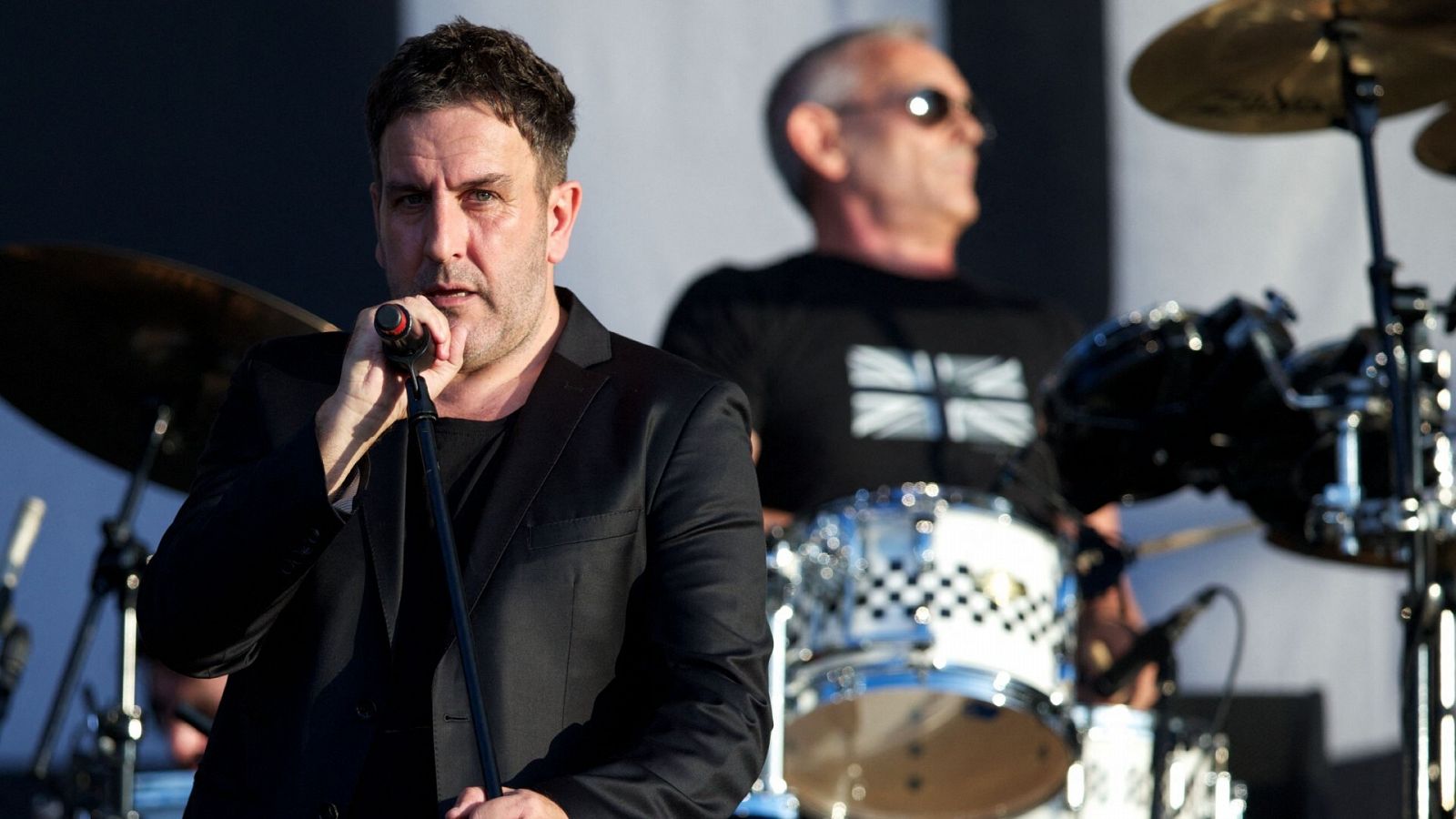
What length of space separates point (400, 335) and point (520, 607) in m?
0.35

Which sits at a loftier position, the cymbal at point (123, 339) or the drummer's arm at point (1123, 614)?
the cymbal at point (123, 339)

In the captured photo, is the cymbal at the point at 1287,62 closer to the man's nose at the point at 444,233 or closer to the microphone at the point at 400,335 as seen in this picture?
the man's nose at the point at 444,233

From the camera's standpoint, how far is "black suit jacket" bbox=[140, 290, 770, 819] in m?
1.93

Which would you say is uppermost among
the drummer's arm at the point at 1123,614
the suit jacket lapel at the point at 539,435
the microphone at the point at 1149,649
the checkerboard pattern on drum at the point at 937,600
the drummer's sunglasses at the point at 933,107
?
the drummer's sunglasses at the point at 933,107

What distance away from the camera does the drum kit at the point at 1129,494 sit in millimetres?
3227

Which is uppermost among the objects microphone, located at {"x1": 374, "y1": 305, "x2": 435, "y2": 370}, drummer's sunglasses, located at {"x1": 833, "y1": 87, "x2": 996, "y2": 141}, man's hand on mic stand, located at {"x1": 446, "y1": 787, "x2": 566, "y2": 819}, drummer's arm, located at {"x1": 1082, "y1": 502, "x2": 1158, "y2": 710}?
drummer's sunglasses, located at {"x1": 833, "y1": 87, "x2": 996, "y2": 141}

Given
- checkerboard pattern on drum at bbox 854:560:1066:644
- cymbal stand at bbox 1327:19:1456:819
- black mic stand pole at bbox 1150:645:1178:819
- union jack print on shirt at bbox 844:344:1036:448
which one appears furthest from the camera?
union jack print on shirt at bbox 844:344:1036:448

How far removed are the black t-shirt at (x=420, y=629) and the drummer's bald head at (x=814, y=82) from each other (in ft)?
10.1

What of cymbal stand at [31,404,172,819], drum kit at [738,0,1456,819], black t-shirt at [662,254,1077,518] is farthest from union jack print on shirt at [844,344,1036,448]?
cymbal stand at [31,404,172,819]

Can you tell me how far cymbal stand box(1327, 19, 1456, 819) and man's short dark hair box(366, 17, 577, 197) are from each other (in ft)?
5.21

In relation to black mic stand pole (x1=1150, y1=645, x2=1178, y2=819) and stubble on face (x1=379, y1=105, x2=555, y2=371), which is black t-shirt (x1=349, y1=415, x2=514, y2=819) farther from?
black mic stand pole (x1=1150, y1=645, x2=1178, y2=819)

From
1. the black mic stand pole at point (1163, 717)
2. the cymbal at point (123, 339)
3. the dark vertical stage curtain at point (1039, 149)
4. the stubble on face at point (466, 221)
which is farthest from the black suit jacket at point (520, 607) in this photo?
the dark vertical stage curtain at point (1039, 149)

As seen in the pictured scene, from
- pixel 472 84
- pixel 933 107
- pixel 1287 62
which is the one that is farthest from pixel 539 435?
pixel 933 107

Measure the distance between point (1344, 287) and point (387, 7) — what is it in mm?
3094
